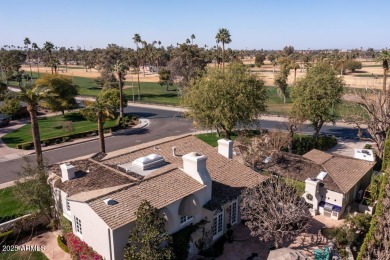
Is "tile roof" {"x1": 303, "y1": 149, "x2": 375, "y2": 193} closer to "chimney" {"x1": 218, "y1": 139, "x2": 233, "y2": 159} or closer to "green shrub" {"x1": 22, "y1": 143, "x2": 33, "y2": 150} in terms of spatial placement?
"chimney" {"x1": 218, "y1": 139, "x2": 233, "y2": 159}

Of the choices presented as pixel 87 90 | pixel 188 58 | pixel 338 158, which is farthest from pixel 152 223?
pixel 87 90

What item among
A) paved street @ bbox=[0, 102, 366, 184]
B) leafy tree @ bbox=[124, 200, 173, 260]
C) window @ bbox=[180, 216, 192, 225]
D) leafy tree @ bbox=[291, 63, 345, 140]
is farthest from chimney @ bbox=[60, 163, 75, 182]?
leafy tree @ bbox=[291, 63, 345, 140]

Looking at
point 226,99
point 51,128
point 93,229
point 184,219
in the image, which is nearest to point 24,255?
point 93,229

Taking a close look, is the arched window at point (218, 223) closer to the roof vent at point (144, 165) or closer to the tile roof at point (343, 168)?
the roof vent at point (144, 165)

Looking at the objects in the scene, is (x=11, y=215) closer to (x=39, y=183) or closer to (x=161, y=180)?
(x=39, y=183)

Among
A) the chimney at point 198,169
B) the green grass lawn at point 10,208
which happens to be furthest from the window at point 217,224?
the green grass lawn at point 10,208

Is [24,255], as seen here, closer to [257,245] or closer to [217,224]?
[217,224]
